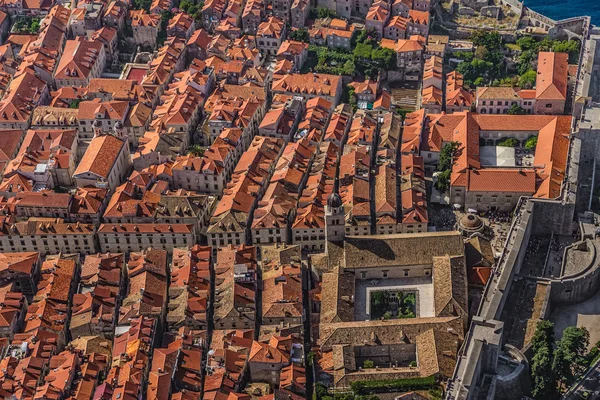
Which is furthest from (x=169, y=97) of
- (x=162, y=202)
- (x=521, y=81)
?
(x=521, y=81)

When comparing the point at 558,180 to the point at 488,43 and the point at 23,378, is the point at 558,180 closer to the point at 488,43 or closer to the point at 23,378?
the point at 488,43

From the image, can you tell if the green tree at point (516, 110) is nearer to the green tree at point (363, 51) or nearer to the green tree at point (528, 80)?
the green tree at point (528, 80)

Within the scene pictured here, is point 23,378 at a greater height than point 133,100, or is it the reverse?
point 133,100

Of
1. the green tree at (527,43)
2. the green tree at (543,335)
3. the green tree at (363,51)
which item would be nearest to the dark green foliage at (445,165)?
the green tree at (363,51)

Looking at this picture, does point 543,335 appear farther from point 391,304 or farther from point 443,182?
point 443,182

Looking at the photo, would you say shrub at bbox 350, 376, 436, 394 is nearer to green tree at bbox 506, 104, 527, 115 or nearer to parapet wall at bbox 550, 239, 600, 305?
parapet wall at bbox 550, 239, 600, 305
